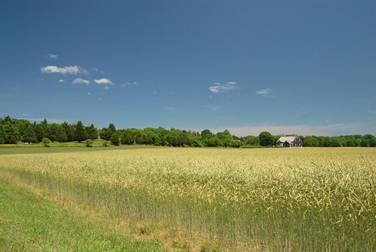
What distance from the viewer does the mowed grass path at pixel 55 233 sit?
4.55 metres

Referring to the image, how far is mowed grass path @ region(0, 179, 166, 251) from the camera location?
4555 millimetres

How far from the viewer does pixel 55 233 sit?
5227mm

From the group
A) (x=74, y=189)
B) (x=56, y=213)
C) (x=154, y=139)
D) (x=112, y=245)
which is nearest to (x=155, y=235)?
(x=112, y=245)

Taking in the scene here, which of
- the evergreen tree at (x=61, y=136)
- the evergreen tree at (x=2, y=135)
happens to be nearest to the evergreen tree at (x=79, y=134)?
the evergreen tree at (x=61, y=136)

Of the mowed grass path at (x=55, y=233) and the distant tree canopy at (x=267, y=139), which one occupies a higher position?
the distant tree canopy at (x=267, y=139)

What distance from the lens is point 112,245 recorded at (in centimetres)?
473

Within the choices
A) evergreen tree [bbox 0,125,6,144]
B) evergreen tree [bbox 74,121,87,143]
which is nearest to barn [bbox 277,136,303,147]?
evergreen tree [bbox 74,121,87,143]

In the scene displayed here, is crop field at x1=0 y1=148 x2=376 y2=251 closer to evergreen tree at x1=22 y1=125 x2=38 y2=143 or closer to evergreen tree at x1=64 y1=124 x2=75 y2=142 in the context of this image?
evergreen tree at x1=22 y1=125 x2=38 y2=143

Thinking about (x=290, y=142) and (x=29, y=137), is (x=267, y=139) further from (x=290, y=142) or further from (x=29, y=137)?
(x=29, y=137)

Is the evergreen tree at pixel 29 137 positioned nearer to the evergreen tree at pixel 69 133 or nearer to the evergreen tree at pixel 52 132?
the evergreen tree at pixel 52 132

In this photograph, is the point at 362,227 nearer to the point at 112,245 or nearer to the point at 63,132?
the point at 112,245

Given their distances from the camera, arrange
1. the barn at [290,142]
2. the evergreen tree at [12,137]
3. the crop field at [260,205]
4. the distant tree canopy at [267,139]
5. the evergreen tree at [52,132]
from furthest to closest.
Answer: the distant tree canopy at [267,139] < the barn at [290,142] < the evergreen tree at [52,132] < the evergreen tree at [12,137] < the crop field at [260,205]

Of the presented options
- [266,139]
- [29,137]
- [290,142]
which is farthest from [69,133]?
→ [290,142]

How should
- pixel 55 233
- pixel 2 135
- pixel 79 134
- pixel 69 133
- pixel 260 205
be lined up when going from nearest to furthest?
pixel 260 205
pixel 55 233
pixel 2 135
pixel 79 134
pixel 69 133
